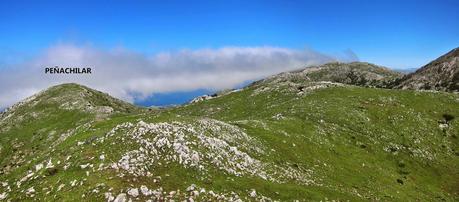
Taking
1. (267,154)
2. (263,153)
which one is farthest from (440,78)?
(263,153)

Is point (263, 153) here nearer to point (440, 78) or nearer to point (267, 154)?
point (267, 154)

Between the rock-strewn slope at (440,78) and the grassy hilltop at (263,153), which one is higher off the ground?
the rock-strewn slope at (440,78)

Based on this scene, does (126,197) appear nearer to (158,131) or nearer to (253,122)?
(158,131)

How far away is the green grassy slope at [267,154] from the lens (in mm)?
33406

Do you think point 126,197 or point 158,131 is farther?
point 158,131

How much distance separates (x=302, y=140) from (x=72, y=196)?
3194 cm

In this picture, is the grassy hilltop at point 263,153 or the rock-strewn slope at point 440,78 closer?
the grassy hilltop at point 263,153

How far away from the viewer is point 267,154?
44688 mm

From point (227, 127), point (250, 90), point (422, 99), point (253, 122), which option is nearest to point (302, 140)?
point (253, 122)

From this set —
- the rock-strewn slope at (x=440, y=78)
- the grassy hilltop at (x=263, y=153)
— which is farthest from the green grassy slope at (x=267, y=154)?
the rock-strewn slope at (x=440, y=78)

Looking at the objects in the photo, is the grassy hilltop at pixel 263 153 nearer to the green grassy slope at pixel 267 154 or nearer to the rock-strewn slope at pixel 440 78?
the green grassy slope at pixel 267 154

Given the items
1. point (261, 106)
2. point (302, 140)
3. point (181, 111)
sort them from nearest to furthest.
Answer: point (302, 140)
point (261, 106)
point (181, 111)

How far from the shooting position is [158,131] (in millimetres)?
39906

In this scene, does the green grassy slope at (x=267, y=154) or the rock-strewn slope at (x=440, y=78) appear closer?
the green grassy slope at (x=267, y=154)
